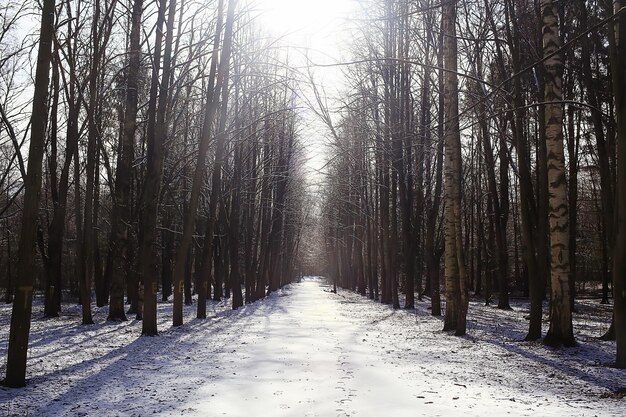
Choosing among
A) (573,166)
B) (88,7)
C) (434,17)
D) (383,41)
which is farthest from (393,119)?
(88,7)

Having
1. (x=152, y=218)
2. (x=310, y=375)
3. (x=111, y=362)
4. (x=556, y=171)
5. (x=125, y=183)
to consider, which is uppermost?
(x=125, y=183)

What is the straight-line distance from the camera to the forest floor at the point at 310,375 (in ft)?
18.4

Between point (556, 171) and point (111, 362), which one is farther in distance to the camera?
point (556, 171)

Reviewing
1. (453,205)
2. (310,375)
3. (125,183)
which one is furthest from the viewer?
(125,183)

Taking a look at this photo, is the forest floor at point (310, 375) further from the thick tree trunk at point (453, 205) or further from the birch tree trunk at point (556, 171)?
the birch tree trunk at point (556, 171)

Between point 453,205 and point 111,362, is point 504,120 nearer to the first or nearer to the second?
point 453,205

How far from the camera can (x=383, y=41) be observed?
22656mm

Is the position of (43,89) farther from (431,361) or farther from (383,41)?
(383,41)

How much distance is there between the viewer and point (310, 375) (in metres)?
7.33

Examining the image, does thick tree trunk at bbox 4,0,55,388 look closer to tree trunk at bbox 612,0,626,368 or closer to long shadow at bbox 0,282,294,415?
long shadow at bbox 0,282,294,415

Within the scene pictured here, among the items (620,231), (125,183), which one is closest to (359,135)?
(125,183)

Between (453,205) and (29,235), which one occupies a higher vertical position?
(453,205)

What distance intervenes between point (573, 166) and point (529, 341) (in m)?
14.0

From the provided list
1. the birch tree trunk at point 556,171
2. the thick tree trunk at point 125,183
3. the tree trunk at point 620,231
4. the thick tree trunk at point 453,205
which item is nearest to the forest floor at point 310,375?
the tree trunk at point 620,231
